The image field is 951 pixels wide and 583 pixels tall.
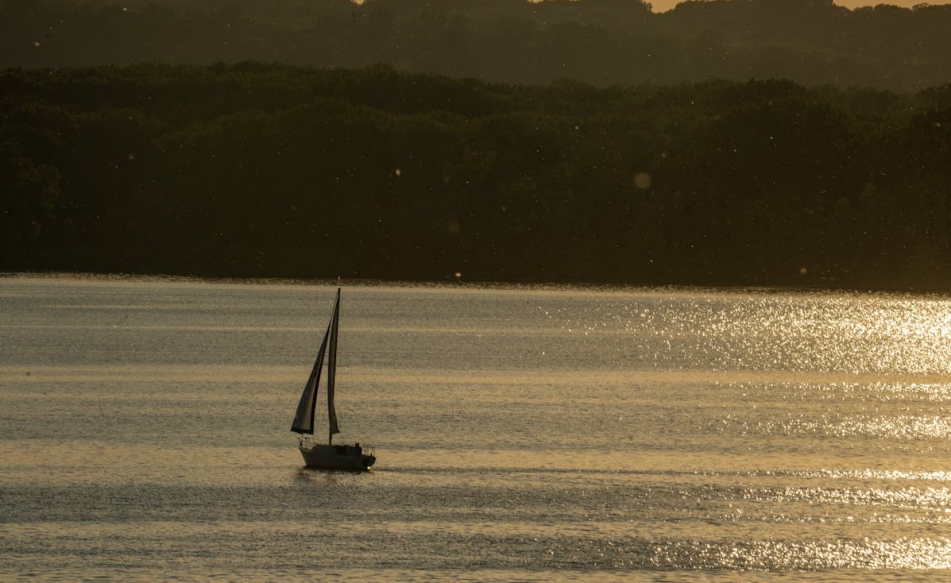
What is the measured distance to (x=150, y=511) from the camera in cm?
7312

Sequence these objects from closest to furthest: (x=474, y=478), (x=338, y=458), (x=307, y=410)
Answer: (x=474, y=478)
(x=338, y=458)
(x=307, y=410)

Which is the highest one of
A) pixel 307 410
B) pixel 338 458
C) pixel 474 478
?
pixel 307 410

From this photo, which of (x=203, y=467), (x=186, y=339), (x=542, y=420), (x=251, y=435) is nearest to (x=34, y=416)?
(x=251, y=435)

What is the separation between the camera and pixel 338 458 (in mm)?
84750

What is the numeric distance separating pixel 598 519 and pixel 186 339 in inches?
4527

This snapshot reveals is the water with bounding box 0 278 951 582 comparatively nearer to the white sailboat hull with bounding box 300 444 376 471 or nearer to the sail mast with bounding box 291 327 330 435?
the white sailboat hull with bounding box 300 444 376 471

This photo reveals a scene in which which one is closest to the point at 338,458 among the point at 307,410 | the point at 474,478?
the point at 307,410

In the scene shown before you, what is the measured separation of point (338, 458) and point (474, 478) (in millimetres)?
7194

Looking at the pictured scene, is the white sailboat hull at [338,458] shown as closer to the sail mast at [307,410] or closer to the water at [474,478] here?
the water at [474,478]

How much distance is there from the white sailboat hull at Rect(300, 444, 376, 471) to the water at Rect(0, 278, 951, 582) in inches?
25.0

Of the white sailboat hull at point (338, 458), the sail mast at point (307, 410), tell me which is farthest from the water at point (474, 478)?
the sail mast at point (307, 410)

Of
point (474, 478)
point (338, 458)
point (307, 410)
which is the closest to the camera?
point (474, 478)

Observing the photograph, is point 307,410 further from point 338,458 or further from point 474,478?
point 474,478

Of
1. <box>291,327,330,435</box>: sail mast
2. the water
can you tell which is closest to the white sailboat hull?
the water
